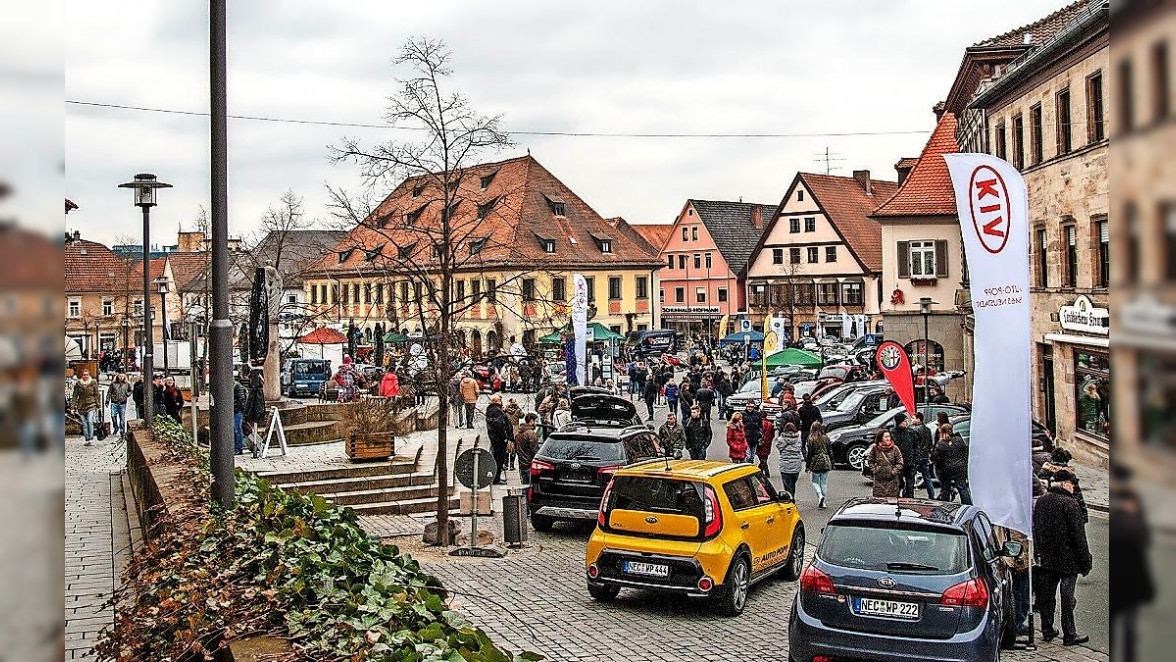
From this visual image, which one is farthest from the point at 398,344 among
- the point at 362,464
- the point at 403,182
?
the point at 403,182

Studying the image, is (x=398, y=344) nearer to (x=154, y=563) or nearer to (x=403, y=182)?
(x=403, y=182)

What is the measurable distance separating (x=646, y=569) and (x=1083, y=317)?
17299 mm

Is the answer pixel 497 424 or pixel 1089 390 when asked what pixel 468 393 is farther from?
pixel 1089 390

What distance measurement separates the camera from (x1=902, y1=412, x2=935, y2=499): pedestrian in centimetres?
2028

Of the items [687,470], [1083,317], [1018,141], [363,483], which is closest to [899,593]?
[687,470]

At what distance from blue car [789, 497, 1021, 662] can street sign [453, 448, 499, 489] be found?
6.86m

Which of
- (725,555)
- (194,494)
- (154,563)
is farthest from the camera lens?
(725,555)

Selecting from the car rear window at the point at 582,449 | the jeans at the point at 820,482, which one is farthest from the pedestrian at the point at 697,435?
the car rear window at the point at 582,449

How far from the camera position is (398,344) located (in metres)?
61.3

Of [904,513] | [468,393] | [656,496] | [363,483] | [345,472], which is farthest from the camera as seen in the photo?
[468,393]

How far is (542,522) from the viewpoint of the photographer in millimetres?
18000

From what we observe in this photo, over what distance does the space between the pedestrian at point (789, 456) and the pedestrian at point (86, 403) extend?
1864 cm
